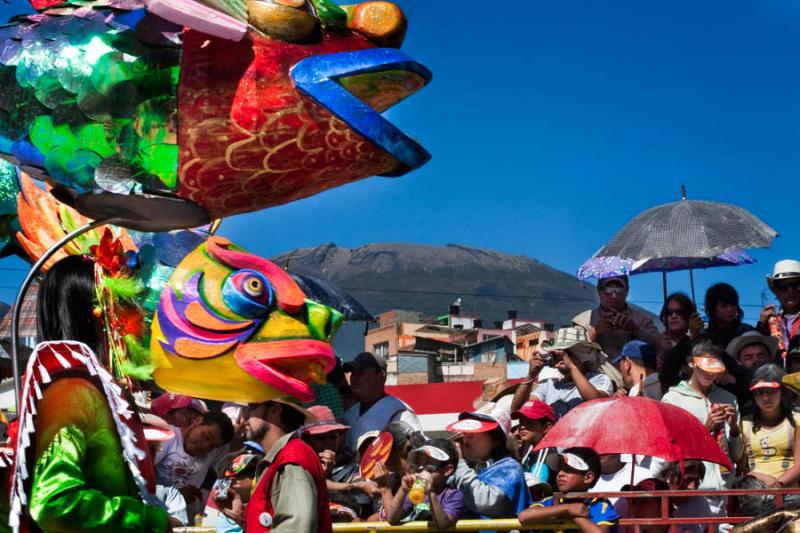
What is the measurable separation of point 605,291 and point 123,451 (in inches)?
186

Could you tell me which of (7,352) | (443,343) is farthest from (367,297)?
(7,352)

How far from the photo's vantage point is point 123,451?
12.1ft

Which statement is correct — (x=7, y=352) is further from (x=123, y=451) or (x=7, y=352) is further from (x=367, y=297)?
(x=367, y=297)

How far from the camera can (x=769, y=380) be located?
6.24 m

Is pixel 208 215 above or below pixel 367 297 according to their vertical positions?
below

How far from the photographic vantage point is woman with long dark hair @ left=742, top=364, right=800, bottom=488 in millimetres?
6230

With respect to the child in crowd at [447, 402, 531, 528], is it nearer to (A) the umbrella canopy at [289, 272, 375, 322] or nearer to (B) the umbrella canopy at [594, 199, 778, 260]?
(B) the umbrella canopy at [594, 199, 778, 260]

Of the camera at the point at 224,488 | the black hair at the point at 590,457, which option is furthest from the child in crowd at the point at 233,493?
the black hair at the point at 590,457

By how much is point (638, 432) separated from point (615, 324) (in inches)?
91.6

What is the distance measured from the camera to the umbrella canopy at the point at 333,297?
34.2 feet

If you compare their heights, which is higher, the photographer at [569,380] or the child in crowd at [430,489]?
the photographer at [569,380]

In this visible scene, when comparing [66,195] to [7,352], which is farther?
[7,352]

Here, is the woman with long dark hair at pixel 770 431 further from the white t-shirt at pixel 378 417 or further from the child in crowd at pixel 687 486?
the white t-shirt at pixel 378 417

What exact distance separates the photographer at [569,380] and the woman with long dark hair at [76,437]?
141 inches
